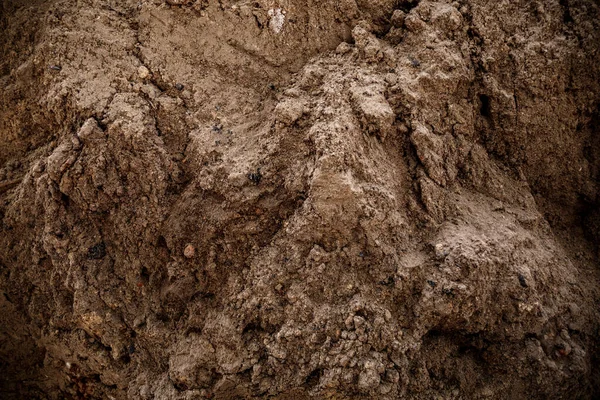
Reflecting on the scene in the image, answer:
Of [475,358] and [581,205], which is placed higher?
[581,205]

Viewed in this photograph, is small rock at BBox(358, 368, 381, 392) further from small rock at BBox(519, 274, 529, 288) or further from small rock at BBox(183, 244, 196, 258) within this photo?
small rock at BBox(183, 244, 196, 258)

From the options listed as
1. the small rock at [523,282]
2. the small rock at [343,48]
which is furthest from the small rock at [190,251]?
the small rock at [523,282]

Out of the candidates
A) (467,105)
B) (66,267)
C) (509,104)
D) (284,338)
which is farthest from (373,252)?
(66,267)

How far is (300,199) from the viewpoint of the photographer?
1.97 meters

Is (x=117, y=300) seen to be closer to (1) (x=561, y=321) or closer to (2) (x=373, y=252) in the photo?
(2) (x=373, y=252)

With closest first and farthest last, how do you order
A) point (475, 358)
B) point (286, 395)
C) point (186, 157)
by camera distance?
1. point (286, 395)
2. point (475, 358)
3. point (186, 157)

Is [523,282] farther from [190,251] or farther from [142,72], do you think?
[142,72]

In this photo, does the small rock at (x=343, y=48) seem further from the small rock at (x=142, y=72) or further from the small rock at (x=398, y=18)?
the small rock at (x=142, y=72)

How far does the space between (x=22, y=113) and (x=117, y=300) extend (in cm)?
122

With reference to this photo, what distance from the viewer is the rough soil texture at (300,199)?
1.93 m

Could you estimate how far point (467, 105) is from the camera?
2.26 m

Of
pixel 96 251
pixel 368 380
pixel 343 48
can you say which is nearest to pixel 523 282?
pixel 368 380

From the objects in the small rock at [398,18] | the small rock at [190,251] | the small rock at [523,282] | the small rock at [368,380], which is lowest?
the small rock at [190,251]

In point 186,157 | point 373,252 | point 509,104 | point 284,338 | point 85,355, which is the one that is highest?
point 509,104
